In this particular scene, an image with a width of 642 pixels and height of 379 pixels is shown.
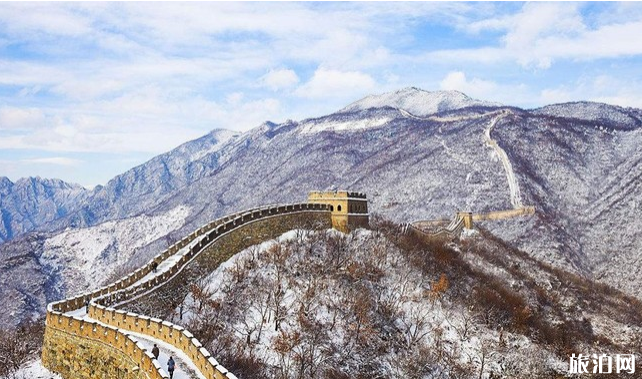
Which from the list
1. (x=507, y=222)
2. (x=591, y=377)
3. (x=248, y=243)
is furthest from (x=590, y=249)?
(x=248, y=243)

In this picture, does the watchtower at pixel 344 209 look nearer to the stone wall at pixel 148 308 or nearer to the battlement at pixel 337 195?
the battlement at pixel 337 195

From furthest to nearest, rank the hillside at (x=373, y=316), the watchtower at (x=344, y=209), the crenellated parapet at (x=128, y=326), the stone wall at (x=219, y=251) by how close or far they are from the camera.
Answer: the watchtower at (x=344, y=209) → the hillside at (x=373, y=316) → the stone wall at (x=219, y=251) → the crenellated parapet at (x=128, y=326)

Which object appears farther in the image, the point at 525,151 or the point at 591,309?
the point at 525,151

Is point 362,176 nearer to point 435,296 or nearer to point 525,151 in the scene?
point 525,151

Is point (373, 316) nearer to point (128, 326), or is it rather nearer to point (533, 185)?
point (128, 326)

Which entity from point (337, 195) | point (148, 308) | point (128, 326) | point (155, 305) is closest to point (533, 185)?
point (337, 195)

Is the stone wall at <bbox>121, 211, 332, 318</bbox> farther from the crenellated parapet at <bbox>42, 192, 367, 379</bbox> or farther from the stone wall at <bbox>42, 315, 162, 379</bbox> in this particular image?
the stone wall at <bbox>42, 315, 162, 379</bbox>

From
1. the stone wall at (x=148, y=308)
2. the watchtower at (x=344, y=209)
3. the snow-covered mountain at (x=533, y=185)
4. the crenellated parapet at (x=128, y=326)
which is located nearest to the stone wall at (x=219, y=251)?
the stone wall at (x=148, y=308)
